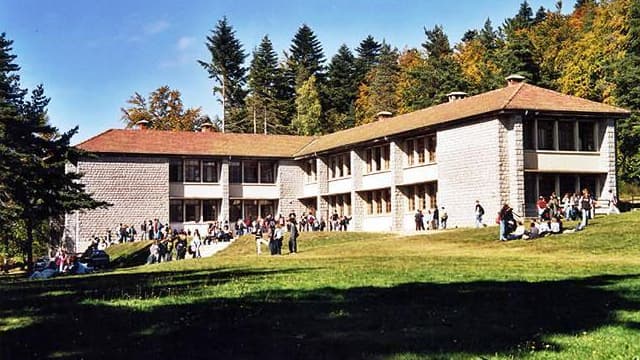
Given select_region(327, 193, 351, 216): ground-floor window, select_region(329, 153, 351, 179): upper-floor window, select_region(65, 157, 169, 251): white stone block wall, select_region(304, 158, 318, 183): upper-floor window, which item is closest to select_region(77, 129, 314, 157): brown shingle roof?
select_region(65, 157, 169, 251): white stone block wall

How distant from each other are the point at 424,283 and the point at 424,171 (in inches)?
1245

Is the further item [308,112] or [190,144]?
[308,112]

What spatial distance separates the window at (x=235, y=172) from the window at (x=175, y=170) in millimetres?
3654

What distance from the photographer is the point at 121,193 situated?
184 ft

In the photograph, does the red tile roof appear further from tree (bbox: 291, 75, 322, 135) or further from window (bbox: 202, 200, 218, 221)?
tree (bbox: 291, 75, 322, 135)

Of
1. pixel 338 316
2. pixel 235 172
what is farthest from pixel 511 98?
pixel 338 316

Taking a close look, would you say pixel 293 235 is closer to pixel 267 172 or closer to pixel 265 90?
pixel 267 172

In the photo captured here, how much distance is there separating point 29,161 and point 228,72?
6094 cm

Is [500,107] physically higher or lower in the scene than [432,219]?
higher

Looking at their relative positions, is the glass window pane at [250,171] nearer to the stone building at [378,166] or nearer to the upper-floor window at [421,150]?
the stone building at [378,166]

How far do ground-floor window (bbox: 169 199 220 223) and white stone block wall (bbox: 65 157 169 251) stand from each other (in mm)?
1347

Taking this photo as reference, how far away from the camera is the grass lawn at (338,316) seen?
9.23 m

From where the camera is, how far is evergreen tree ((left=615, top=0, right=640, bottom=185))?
52.8 m

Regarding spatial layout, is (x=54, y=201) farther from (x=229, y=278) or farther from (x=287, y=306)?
(x=287, y=306)
